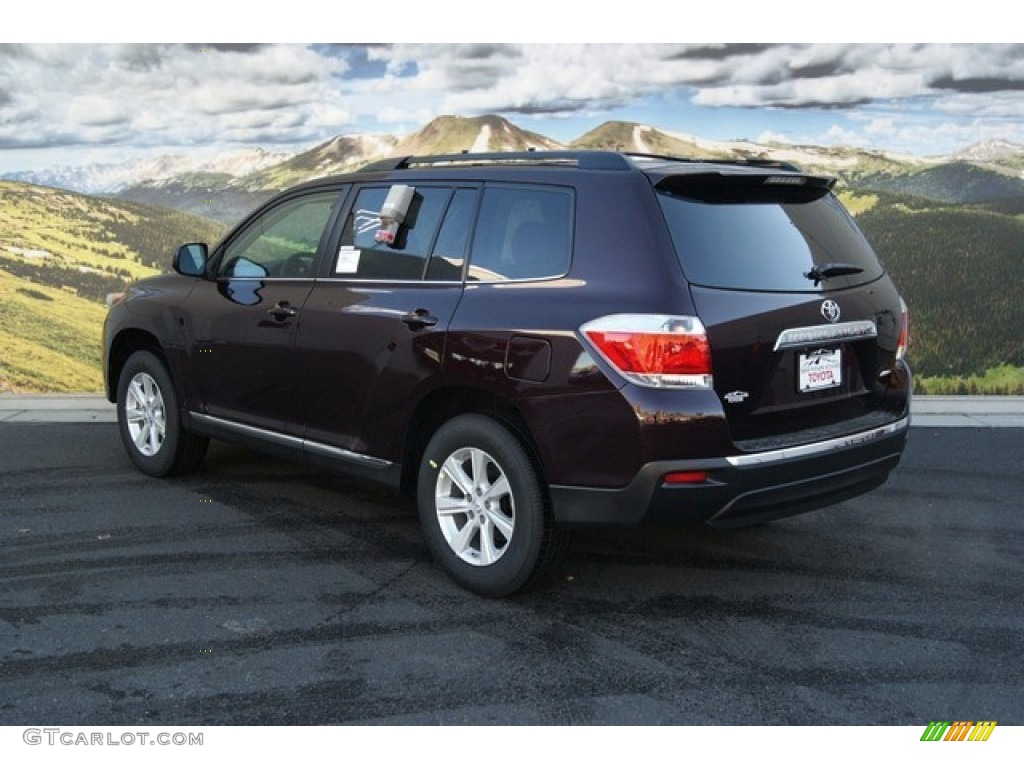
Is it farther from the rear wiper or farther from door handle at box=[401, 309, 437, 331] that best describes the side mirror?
the rear wiper

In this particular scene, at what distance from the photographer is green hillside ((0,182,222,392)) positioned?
29.7 feet

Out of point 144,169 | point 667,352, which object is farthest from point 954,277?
point 144,169

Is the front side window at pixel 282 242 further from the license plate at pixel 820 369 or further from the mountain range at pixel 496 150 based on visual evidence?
the mountain range at pixel 496 150

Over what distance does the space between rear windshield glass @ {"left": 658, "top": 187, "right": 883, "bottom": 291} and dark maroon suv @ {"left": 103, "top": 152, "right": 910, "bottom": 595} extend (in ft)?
0.03

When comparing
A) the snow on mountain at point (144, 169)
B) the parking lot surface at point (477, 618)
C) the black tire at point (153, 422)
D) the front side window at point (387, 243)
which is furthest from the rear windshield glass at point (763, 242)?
the snow on mountain at point (144, 169)

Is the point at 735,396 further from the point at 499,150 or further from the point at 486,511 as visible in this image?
the point at 499,150

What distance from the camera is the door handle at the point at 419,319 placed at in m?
4.33

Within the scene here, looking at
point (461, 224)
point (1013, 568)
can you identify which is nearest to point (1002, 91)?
point (1013, 568)

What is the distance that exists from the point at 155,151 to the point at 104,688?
6.89 m

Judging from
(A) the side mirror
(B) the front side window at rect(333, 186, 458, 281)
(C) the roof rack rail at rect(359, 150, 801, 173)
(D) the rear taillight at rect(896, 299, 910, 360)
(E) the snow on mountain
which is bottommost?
(D) the rear taillight at rect(896, 299, 910, 360)

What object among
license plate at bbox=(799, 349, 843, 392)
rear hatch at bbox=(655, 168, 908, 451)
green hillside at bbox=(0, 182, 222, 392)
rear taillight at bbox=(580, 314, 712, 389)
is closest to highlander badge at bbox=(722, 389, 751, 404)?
rear hatch at bbox=(655, 168, 908, 451)

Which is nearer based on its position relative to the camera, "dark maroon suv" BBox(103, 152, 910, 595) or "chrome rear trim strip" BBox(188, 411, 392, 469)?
"dark maroon suv" BBox(103, 152, 910, 595)

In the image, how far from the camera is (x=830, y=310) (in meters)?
Result: 4.09
